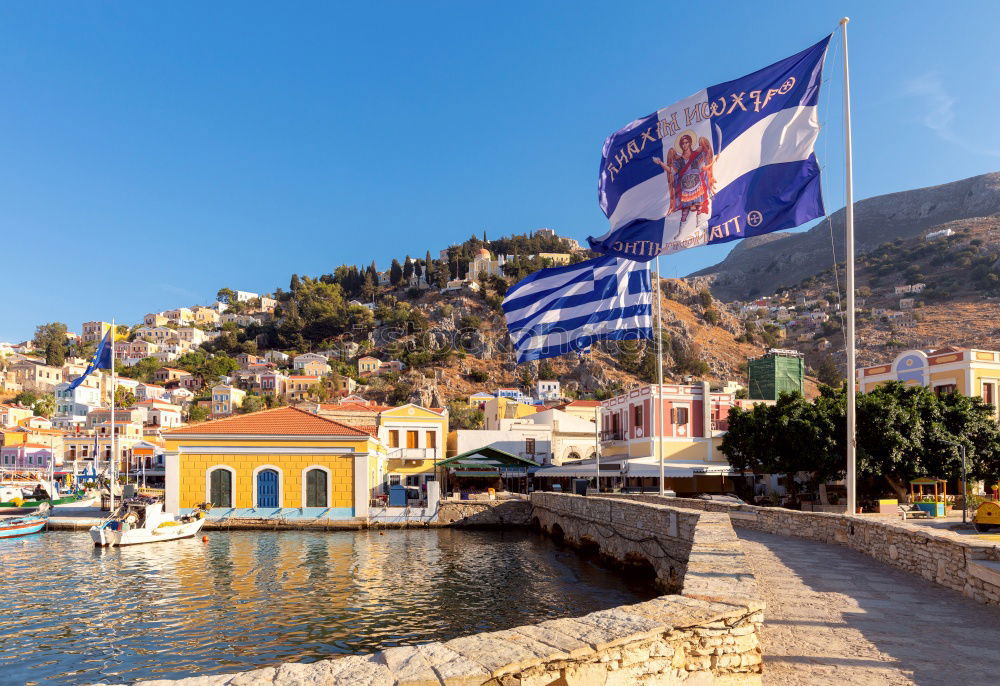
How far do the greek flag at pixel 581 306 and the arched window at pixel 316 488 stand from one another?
49.9ft

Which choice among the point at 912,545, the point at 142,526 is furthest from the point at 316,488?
the point at 912,545

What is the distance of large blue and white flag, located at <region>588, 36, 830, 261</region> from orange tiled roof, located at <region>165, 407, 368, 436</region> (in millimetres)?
20738

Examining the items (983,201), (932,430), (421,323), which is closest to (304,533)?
(932,430)

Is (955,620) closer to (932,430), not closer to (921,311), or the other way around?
(932,430)

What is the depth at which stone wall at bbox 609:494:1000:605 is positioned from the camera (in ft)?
28.6

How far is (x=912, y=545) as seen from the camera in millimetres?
10766

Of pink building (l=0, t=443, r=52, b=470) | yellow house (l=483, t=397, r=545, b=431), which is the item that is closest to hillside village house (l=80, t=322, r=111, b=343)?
pink building (l=0, t=443, r=52, b=470)

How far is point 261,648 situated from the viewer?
12281 mm

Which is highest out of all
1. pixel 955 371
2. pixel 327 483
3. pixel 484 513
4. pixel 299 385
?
pixel 955 371

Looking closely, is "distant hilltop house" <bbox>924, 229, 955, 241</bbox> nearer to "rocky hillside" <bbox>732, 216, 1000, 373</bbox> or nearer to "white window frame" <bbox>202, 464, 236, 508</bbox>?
"rocky hillside" <bbox>732, 216, 1000, 373</bbox>

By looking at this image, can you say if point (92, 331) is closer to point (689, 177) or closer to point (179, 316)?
point (179, 316)

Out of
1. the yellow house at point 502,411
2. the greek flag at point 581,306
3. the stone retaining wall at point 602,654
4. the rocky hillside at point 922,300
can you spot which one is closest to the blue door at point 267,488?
the greek flag at point 581,306

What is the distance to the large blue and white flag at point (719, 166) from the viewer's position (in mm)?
12977

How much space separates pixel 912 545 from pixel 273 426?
2819 centimetres
